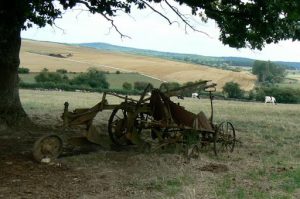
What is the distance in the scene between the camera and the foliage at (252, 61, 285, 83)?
78.9 meters

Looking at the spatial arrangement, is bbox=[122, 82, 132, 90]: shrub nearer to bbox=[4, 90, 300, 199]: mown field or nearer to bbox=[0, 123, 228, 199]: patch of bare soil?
bbox=[4, 90, 300, 199]: mown field

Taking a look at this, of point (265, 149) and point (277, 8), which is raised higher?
point (277, 8)

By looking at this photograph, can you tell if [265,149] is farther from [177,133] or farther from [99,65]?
[99,65]

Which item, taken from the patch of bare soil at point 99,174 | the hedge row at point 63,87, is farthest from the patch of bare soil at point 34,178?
the hedge row at point 63,87

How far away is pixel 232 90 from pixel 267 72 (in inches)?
1317

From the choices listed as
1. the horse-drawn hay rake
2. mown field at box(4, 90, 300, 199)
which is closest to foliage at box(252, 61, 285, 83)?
mown field at box(4, 90, 300, 199)

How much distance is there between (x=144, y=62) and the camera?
72.0m

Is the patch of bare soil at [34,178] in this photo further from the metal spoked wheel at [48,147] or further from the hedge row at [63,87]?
the hedge row at [63,87]

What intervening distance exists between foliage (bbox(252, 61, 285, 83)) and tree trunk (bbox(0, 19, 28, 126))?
68585mm

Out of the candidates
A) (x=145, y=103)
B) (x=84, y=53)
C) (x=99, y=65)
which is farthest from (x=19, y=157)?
(x=84, y=53)

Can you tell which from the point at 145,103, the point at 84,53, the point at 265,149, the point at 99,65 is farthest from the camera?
the point at 84,53

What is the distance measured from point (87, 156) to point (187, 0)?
500 cm

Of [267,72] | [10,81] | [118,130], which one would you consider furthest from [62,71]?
[118,130]

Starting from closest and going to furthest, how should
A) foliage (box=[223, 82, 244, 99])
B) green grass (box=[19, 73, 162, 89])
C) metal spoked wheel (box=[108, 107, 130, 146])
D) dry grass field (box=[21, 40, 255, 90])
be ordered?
metal spoked wheel (box=[108, 107, 130, 146]), foliage (box=[223, 82, 244, 99]), green grass (box=[19, 73, 162, 89]), dry grass field (box=[21, 40, 255, 90])
